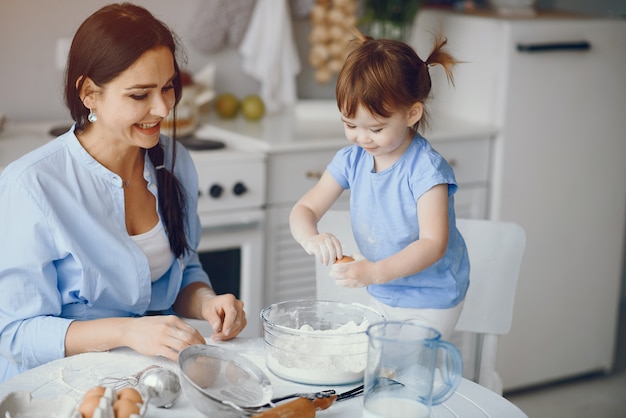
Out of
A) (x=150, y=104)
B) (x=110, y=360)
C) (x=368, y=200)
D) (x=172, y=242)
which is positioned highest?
(x=150, y=104)

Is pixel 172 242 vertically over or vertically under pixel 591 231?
over

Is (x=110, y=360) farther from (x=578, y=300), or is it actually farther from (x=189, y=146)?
(x=578, y=300)

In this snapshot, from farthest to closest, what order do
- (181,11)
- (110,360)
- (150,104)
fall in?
(181,11) < (150,104) < (110,360)

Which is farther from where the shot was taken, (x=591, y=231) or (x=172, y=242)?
(x=591, y=231)

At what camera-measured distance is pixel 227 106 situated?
3.03 metres

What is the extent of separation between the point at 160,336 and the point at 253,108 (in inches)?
66.7

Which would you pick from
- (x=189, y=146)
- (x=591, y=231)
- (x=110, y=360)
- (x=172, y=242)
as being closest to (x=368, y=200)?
(x=172, y=242)

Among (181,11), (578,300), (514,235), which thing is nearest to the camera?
(514,235)

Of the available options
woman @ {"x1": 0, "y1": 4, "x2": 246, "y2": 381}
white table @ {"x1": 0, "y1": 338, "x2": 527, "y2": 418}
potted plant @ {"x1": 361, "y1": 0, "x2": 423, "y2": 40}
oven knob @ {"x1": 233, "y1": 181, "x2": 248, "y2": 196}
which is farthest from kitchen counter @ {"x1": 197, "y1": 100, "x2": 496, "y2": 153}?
white table @ {"x1": 0, "y1": 338, "x2": 527, "y2": 418}

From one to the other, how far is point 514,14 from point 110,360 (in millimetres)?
2221

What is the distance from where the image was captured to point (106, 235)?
5.10ft

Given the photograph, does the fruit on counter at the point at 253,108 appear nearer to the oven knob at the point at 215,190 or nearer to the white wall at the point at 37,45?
the white wall at the point at 37,45

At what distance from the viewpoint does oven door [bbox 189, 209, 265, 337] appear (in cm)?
255

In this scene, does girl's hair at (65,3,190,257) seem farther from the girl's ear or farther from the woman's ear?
the girl's ear
